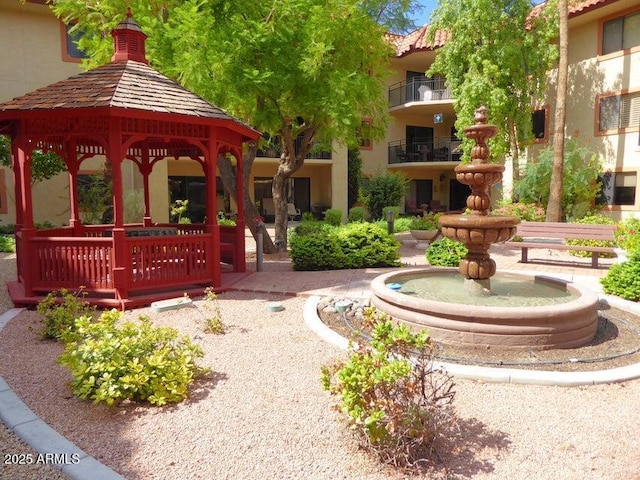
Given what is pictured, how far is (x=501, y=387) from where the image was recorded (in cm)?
445

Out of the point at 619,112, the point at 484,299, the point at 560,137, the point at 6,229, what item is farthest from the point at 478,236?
the point at 6,229

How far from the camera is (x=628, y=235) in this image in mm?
12844

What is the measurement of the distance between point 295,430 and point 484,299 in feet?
12.6

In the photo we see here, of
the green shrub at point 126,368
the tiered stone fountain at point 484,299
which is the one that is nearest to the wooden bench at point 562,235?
the tiered stone fountain at point 484,299

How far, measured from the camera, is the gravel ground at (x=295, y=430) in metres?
3.15

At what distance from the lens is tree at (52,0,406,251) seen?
924 centimetres

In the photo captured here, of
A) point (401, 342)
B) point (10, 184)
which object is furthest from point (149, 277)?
point (10, 184)

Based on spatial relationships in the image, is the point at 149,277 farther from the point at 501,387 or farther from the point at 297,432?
the point at 501,387

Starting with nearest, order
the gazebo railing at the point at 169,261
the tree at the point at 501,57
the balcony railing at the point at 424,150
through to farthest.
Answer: the gazebo railing at the point at 169,261 → the tree at the point at 501,57 → the balcony railing at the point at 424,150

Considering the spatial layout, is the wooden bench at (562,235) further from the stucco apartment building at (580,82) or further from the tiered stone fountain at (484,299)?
the stucco apartment building at (580,82)

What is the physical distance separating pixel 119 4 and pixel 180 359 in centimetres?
930

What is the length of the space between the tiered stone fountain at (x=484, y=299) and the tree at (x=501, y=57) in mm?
11958

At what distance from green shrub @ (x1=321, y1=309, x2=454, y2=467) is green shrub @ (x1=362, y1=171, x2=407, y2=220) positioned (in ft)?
67.0

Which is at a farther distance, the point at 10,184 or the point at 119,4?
the point at 10,184
